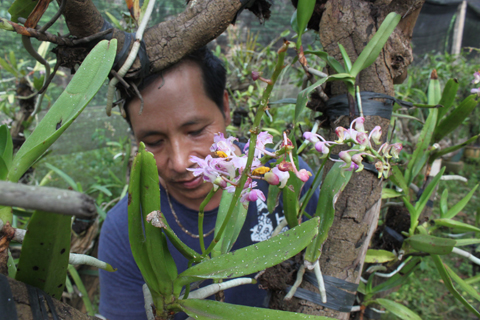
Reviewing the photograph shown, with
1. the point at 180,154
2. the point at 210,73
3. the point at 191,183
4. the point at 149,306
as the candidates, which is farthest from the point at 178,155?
the point at 149,306

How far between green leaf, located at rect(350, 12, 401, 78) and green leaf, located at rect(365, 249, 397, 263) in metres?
0.43

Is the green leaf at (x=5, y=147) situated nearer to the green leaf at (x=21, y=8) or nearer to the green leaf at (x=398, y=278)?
the green leaf at (x=21, y=8)

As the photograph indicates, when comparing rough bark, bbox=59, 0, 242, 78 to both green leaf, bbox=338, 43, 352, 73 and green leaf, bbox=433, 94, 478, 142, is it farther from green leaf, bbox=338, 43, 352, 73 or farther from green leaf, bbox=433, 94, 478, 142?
green leaf, bbox=433, 94, 478, 142

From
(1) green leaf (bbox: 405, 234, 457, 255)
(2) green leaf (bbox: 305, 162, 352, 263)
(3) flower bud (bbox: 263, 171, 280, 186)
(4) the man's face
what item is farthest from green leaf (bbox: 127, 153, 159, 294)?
(1) green leaf (bbox: 405, 234, 457, 255)

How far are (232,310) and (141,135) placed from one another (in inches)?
20.1

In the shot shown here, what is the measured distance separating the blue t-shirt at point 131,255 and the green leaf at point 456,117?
0.38 meters

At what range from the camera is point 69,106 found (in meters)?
0.34

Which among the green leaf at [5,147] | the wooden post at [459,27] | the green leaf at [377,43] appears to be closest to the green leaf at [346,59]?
the green leaf at [377,43]

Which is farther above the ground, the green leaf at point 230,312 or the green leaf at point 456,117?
the green leaf at point 456,117

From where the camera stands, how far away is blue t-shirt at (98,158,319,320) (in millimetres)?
902

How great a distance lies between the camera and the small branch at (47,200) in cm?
14

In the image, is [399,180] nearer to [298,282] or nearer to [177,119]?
[298,282]

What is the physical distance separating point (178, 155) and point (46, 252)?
0.44 meters

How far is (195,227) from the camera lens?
1.00 meters
